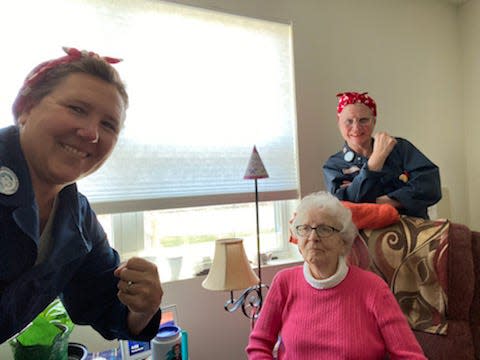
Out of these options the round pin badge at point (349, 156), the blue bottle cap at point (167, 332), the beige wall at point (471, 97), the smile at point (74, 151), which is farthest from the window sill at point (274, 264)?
the beige wall at point (471, 97)

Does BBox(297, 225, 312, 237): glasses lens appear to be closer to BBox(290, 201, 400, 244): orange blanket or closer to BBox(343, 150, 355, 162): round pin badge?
BBox(290, 201, 400, 244): orange blanket

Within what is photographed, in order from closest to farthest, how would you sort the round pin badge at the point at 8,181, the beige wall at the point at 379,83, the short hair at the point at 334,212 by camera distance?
the round pin badge at the point at 8,181
the short hair at the point at 334,212
the beige wall at the point at 379,83

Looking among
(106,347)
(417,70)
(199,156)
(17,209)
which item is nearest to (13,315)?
(17,209)

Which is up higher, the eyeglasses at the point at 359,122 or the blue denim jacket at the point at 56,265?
the eyeglasses at the point at 359,122

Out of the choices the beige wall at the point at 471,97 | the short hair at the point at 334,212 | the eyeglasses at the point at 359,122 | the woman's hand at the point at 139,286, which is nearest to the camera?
the woman's hand at the point at 139,286

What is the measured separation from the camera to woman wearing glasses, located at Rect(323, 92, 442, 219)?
55.8 inches

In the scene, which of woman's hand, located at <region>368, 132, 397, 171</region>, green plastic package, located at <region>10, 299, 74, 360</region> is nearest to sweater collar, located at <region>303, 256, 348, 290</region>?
woman's hand, located at <region>368, 132, 397, 171</region>

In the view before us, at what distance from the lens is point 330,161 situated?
5.41ft

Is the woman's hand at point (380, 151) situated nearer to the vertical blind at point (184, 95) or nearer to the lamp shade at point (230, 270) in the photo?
the vertical blind at point (184, 95)

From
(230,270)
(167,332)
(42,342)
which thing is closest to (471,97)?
Answer: (230,270)

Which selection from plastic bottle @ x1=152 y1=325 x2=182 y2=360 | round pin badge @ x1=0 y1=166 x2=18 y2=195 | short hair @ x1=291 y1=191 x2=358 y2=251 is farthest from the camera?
short hair @ x1=291 y1=191 x2=358 y2=251

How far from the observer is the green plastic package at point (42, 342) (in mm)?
993

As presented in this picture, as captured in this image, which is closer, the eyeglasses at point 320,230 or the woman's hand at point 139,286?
the woman's hand at point 139,286

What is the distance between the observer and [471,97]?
2373 mm
